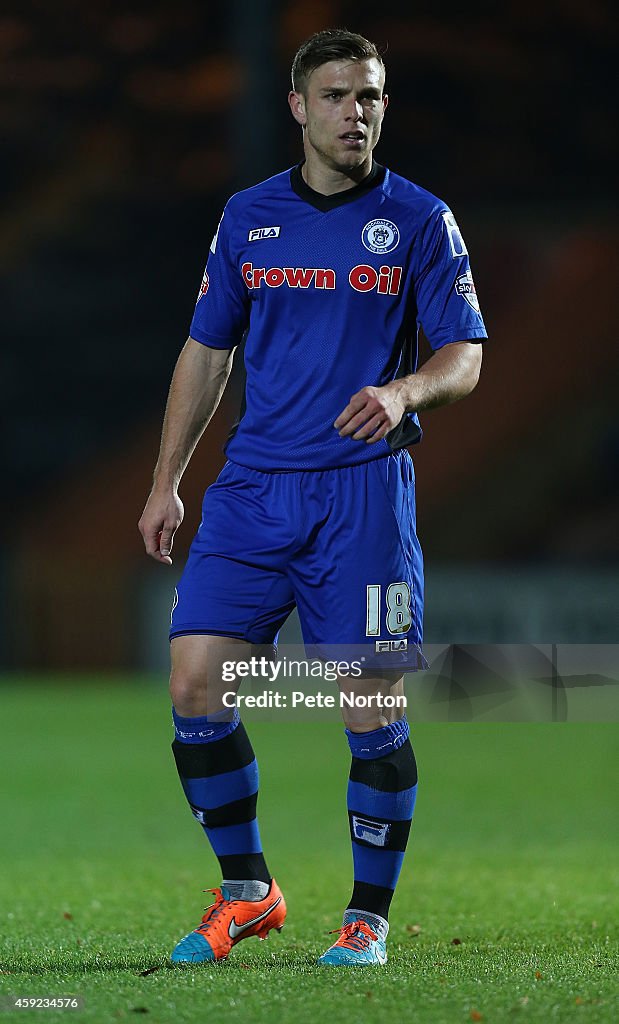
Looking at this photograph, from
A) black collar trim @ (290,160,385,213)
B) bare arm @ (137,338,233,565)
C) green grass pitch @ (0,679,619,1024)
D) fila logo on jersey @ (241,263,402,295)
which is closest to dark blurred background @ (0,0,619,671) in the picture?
green grass pitch @ (0,679,619,1024)

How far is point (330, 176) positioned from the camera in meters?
3.42

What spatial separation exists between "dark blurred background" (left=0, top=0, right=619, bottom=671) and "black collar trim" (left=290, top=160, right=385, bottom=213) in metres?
10.4

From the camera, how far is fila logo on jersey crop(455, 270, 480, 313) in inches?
131

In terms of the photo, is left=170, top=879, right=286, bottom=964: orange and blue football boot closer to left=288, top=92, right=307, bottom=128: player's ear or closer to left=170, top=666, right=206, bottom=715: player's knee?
left=170, top=666, right=206, bottom=715: player's knee

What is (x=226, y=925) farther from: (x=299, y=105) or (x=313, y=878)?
(x=299, y=105)

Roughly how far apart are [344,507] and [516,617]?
10476mm

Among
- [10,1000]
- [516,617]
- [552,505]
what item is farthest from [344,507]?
[552,505]

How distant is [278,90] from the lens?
49.5 ft

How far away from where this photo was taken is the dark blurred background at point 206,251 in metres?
15.3

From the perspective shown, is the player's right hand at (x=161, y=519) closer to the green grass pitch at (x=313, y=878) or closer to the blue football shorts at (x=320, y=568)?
the blue football shorts at (x=320, y=568)

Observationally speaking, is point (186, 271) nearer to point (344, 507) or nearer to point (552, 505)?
point (552, 505)

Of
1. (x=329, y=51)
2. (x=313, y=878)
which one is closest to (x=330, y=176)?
(x=329, y=51)

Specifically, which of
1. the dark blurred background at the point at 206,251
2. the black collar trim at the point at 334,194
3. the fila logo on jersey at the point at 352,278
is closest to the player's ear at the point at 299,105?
the black collar trim at the point at 334,194

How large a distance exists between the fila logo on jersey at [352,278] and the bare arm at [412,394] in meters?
0.19
